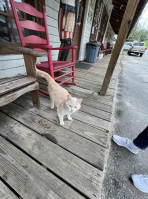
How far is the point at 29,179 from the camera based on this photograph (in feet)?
2.13

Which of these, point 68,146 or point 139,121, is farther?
point 139,121

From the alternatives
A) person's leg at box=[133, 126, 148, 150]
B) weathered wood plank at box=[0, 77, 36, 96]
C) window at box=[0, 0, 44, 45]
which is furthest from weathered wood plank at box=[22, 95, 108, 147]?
window at box=[0, 0, 44, 45]

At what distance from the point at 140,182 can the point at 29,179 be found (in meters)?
0.82

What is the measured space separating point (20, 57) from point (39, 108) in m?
1.02

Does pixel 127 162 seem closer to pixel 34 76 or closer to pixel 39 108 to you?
pixel 39 108

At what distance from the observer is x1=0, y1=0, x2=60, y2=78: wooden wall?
1.45 metres

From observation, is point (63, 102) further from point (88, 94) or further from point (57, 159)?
point (88, 94)

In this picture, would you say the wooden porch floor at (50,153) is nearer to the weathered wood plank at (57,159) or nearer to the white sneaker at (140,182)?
the weathered wood plank at (57,159)

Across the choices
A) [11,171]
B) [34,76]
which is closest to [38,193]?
[11,171]

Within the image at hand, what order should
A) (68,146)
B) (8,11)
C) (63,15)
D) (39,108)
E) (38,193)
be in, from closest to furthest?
(38,193) → (68,146) → (39,108) → (8,11) → (63,15)

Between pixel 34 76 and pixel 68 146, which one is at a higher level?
pixel 34 76

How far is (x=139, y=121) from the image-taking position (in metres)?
1.45

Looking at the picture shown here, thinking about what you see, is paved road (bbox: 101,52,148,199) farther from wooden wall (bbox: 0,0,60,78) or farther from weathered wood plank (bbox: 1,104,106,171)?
wooden wall (bbox: 0,0,60,78)

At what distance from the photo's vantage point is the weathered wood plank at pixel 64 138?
81cm
